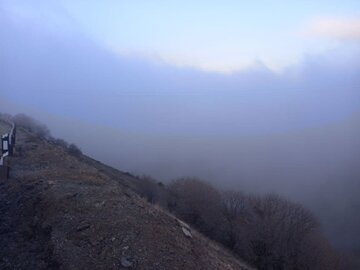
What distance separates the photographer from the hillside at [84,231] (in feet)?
31.4

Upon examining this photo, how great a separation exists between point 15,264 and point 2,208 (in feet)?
10.4

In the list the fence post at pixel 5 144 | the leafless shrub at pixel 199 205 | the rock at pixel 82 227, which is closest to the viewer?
the rock at pixel 82 227

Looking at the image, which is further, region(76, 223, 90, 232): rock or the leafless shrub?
the leafless shrub

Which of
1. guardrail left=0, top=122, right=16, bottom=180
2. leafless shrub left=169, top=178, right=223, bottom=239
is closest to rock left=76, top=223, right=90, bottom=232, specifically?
guardrail left=0, top=122, right=16, bottom=180

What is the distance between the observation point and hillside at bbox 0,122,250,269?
958cm

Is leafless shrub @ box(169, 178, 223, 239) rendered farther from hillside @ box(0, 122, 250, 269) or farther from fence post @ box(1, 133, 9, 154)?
hillside @ box(0, 122, 250, 269)

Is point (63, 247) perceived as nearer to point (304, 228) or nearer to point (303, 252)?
point (303, 252)

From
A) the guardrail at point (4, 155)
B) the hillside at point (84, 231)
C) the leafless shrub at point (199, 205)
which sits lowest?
the leafless shrub at point (199, 205)

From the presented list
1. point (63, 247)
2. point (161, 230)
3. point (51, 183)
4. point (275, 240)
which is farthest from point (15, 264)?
point (275, 240)

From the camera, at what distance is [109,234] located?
1040 cm

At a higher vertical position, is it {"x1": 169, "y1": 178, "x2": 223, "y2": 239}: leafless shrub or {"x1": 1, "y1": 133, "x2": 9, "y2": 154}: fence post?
{"x1": 1, "y1": 133, "x2": 9, "y2": 154}: fence post

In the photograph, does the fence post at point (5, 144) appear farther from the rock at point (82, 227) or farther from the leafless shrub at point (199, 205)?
the leafless shrub at point (199, 205)

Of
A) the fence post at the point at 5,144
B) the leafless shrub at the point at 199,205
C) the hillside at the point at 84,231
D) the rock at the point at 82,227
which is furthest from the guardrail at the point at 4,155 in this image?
the leafless shrub at the point at 199,205

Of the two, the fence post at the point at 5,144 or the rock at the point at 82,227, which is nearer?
the rock at the point at 82,227
